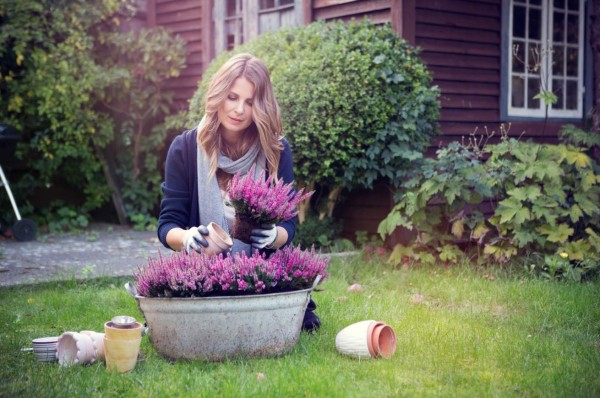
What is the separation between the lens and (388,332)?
340cm

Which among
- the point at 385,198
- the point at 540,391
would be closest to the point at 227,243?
the point at 540,391

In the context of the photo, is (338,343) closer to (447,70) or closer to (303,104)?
(303,104)

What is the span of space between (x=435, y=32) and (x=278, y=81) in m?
1.61

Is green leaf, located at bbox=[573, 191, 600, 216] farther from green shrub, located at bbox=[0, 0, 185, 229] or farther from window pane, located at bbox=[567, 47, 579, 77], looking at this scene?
green shrub, located at bbox=[0, 0, 185, 229]

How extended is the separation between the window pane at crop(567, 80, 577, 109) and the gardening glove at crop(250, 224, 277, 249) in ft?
20.1

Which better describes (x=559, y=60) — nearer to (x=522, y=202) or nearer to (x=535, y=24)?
(x=535, y=24)

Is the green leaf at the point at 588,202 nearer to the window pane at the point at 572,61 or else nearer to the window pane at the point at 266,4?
the window pane at the point at 572,61

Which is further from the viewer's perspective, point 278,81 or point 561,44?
point 561,44

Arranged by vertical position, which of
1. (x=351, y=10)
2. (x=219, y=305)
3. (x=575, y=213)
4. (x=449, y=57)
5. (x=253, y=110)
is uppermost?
(x=351, y=10)

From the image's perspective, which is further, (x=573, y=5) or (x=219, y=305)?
(x=573, y=5)

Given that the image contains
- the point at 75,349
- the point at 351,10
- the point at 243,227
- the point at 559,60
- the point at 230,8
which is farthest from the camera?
the point at 230,8

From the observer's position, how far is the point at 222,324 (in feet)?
10.4

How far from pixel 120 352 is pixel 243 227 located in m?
0.76

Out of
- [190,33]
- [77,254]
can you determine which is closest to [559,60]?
[190,33]
